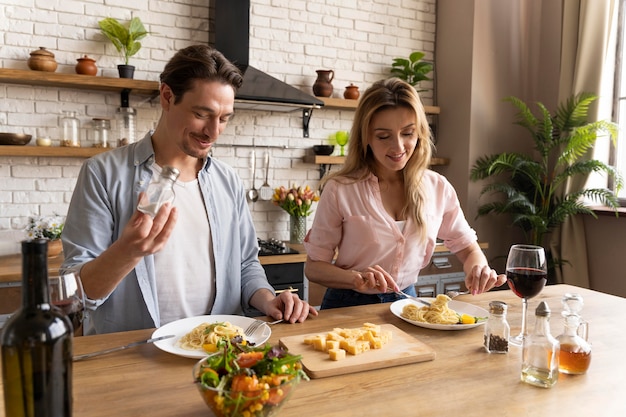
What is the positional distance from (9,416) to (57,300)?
299 mm

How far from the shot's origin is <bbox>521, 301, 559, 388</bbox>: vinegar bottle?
107 centimetres

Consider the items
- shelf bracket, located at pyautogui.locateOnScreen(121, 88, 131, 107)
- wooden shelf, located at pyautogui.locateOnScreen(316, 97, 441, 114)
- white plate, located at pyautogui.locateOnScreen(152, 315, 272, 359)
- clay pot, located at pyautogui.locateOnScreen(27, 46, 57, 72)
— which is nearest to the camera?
white plate, located at pyautogui.locateOnScreen(152, 315, 272, 359)

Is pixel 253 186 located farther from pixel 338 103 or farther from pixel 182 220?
pixel 182 220

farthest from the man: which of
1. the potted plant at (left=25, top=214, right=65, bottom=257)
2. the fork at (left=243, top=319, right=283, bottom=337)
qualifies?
the potted plant at (left=25, top=214, right=65, bottom=257)

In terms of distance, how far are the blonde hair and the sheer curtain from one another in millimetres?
2199

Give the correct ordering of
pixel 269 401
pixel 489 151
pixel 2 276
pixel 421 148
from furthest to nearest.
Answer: pixel 489 151 → pixel 2 276 → pixel 421 148 → pixel 269 401

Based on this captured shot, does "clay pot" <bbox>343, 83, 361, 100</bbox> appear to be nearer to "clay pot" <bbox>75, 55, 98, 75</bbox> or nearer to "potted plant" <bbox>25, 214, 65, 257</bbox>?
"clay pot" <bbox>75, 55, 98, 75</bbox>

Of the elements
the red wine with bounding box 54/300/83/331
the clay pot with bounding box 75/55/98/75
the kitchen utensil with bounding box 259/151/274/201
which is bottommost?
the red wine with bounding box 54/300/83/331

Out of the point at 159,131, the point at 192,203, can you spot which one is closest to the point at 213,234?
the point at 192,203

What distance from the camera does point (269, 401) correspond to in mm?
826

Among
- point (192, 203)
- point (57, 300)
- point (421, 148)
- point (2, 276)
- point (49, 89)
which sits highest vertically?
point (49, 89)

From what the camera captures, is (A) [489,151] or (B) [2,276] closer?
(B) [2,276]

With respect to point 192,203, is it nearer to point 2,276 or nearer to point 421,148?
point 421,148

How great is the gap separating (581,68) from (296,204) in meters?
2.29
